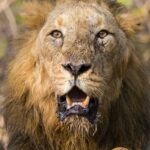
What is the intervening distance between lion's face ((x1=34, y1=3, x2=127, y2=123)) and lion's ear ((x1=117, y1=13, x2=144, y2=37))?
10 cm

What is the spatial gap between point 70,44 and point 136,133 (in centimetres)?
99

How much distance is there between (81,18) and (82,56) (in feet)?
1.40

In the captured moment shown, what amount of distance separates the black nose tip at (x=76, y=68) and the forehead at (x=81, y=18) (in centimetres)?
41

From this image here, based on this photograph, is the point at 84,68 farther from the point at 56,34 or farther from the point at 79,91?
the point at 56,34

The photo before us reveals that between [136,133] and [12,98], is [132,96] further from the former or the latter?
[12,98]

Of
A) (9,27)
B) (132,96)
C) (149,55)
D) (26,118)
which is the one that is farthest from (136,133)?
(9,27)

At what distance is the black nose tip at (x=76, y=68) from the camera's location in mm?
6176

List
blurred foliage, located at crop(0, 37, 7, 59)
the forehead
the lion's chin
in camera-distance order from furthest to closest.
→ blurred foliage, located at crop(0, 37, 7, 59) → the forehead → the lion's chin

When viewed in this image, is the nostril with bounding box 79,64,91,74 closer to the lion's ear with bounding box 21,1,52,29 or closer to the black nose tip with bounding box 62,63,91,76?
the black nose tip with bounding box 62,63,91,76

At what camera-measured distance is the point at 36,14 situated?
703 centimetres

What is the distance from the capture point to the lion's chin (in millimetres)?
6477

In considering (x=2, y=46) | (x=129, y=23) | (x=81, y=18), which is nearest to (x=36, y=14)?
(x=81, y=18)

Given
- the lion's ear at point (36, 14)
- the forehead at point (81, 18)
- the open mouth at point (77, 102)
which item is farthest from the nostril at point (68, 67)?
the lion's ear at point (36, 14)

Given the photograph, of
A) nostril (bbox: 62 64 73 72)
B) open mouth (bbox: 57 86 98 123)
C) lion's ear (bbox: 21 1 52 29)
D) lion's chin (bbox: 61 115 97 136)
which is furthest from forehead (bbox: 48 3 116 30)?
lion's chin (bbox: 61 115 97 136)
